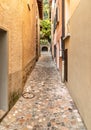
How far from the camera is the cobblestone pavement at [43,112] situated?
4375 millimetres

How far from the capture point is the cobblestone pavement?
14.4 feet

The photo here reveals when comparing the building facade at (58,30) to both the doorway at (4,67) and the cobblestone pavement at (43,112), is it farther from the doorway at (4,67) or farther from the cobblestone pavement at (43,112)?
the doorway at (4,67)

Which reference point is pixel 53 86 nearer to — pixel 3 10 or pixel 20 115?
pixel 20 115

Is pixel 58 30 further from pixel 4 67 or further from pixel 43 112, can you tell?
pixel 43 112

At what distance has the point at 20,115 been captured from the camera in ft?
16.4

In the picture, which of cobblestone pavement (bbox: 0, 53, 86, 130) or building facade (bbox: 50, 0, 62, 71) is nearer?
cobblestone pavement (bbox: 0, 53, 86, 130)

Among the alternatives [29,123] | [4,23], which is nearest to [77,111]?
[29,123]

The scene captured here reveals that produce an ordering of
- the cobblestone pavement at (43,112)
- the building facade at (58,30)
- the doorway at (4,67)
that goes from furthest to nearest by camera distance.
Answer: the building facade at (58,30) < the doorway at (4,67) < the cobblestone pavement at (43,112)

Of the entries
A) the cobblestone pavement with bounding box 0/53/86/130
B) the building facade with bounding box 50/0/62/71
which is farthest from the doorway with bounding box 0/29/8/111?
the building facade with bounding box 50/0/62/71

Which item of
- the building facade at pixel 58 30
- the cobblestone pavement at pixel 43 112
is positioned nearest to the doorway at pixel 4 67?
the cobblestone pavement at pixel 43 112

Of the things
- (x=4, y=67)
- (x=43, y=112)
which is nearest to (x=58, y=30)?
(x=4, y=67)

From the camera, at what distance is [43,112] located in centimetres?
523

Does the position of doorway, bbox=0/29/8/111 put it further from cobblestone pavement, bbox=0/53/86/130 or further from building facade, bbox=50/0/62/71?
building facade, bbox=50/0/62/71

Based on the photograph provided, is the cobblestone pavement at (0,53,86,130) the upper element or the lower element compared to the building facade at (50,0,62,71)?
lower
